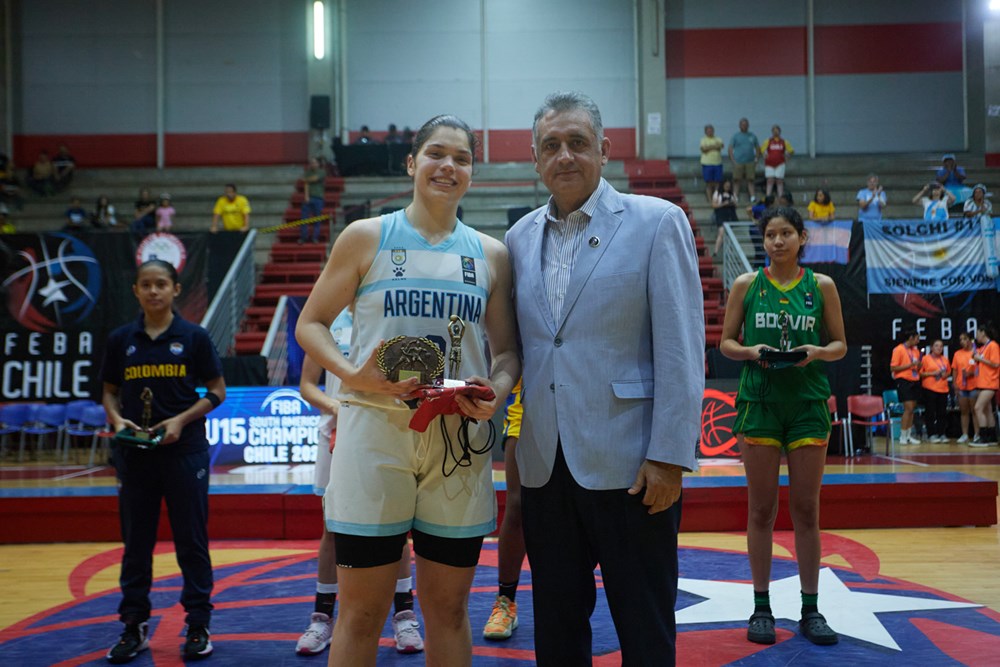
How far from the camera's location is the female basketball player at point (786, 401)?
3.75m

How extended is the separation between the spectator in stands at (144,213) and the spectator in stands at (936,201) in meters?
12.4

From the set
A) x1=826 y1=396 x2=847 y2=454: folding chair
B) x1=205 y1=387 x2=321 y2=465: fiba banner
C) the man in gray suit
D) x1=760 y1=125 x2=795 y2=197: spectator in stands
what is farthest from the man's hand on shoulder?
x1=760 y1=125 x2=795 y2=197: spectator in stands

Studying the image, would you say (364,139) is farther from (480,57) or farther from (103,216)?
(103,216)

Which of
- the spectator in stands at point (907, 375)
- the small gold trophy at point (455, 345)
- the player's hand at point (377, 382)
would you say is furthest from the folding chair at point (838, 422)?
the player's hand at point (377, 382)

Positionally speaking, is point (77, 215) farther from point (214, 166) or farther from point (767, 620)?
point (767, 620)

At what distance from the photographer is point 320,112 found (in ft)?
56.4

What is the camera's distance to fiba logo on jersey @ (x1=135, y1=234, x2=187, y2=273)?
1163 cm

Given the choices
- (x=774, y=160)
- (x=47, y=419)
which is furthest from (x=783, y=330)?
(x=774, y=160)

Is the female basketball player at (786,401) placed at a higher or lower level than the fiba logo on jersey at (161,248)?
lower

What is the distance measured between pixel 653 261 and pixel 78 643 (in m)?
3.20

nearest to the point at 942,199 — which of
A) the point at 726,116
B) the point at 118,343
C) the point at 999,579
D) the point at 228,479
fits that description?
the point at 726,116

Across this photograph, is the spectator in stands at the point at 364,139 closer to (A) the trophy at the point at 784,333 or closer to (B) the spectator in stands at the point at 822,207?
(B) the spectator in stands at the point at 822,207

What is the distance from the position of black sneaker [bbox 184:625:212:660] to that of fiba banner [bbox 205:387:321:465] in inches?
202

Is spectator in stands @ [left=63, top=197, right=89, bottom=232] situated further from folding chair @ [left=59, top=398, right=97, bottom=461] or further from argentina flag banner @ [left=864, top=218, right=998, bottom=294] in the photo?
argentina flag banner @ [left=864, top=218, right=998, bottom=294]
